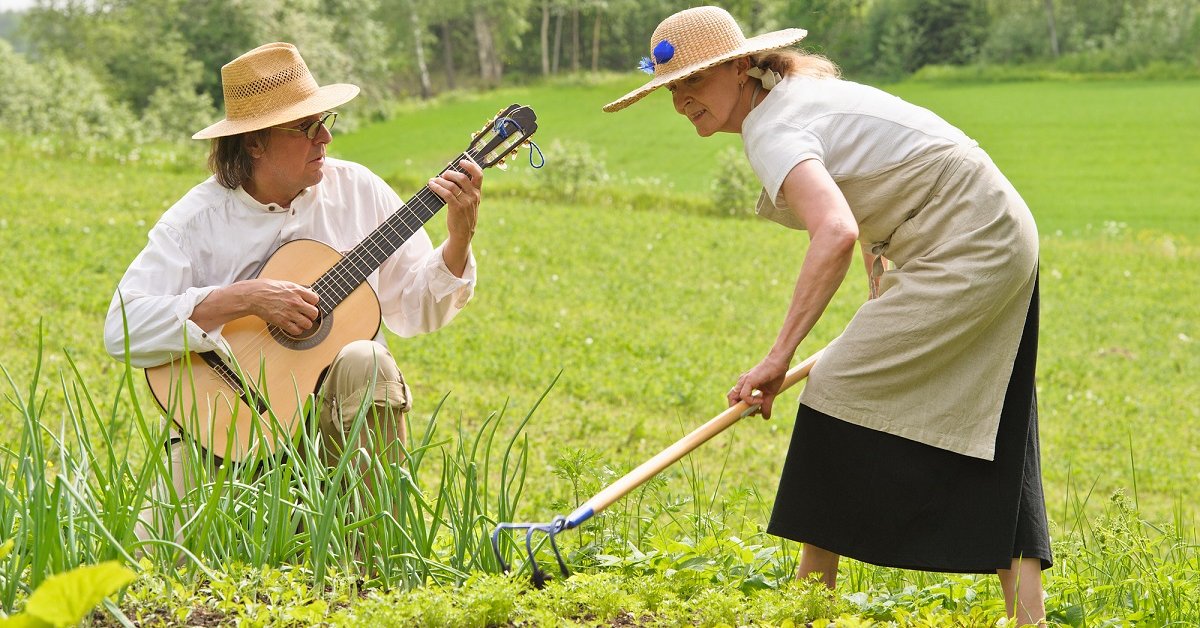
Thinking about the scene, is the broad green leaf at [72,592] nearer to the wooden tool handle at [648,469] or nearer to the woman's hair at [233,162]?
the wooden tool handle at [648,469]

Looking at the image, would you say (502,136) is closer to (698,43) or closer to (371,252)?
(371,252)

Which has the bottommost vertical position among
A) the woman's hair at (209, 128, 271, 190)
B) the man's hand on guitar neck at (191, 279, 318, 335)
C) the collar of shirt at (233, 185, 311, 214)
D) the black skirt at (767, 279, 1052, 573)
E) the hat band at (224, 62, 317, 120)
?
the black skirt at (767, 279, 1052, 573)

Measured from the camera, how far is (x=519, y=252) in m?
11.2

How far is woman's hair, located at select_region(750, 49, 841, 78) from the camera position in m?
2.83

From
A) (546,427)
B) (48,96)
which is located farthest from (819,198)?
(48,96)

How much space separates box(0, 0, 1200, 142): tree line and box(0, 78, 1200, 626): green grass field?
268 inches

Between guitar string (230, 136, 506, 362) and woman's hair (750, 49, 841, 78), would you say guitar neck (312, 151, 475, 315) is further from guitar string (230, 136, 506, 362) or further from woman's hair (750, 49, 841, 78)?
woman's hair (750, 49, 841, 78)

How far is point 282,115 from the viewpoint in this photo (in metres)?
3.23

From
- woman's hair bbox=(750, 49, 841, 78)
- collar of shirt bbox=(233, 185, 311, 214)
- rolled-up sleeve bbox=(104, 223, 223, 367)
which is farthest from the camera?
collar of shirt bbox=(233, 185, 311, 214)

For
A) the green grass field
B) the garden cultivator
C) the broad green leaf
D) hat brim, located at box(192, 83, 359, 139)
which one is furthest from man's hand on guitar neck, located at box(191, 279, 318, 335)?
the broad green leaf

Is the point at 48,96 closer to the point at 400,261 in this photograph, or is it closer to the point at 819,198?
the point at 400,261

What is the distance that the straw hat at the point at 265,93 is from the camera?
3252 millimetres

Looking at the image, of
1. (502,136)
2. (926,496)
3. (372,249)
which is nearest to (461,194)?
(502,136)

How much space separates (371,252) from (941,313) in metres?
1.56
